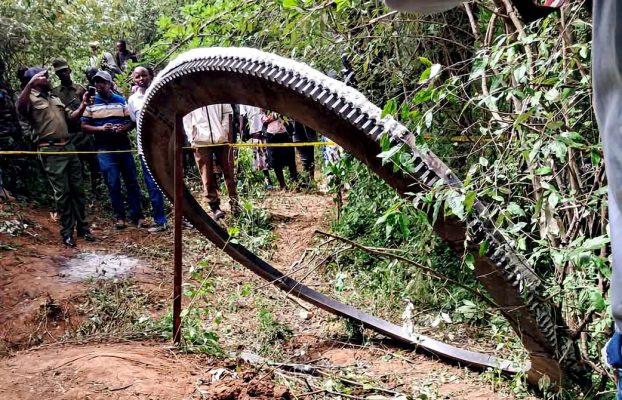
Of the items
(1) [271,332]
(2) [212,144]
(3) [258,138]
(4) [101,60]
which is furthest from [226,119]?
(1) [271,332]

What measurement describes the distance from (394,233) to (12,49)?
657cm

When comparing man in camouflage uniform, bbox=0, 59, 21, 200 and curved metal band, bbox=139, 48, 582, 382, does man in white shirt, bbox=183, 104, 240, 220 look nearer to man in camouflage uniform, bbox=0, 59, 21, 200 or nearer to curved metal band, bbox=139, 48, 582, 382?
man in camouflage uniform, bbox=0, 59, 21, 200

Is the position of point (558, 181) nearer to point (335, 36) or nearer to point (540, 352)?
point (540, 352)

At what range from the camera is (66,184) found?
23.0 feet

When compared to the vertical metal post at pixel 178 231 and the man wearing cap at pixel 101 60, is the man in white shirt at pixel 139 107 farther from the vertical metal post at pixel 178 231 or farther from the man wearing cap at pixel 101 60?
the vertical metal post at pixel 178 231

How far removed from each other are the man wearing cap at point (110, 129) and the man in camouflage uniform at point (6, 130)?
4.83 ft

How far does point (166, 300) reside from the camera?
563cm

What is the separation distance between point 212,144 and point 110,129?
1246 millimetres

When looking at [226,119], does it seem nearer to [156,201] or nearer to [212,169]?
[212,169]

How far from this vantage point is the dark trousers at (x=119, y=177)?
7.55 metres

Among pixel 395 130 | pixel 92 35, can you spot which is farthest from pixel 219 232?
pixel 92 35

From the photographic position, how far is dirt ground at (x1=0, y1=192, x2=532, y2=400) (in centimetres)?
333

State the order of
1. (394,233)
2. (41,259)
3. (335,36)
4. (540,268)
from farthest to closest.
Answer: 1. (41,259)
2. (394,233)
3. (335,36)
4. (540,268)

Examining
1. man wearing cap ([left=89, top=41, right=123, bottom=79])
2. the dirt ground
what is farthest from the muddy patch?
man wearing cap ([left=89, top=41, right=123, bottom=79])
